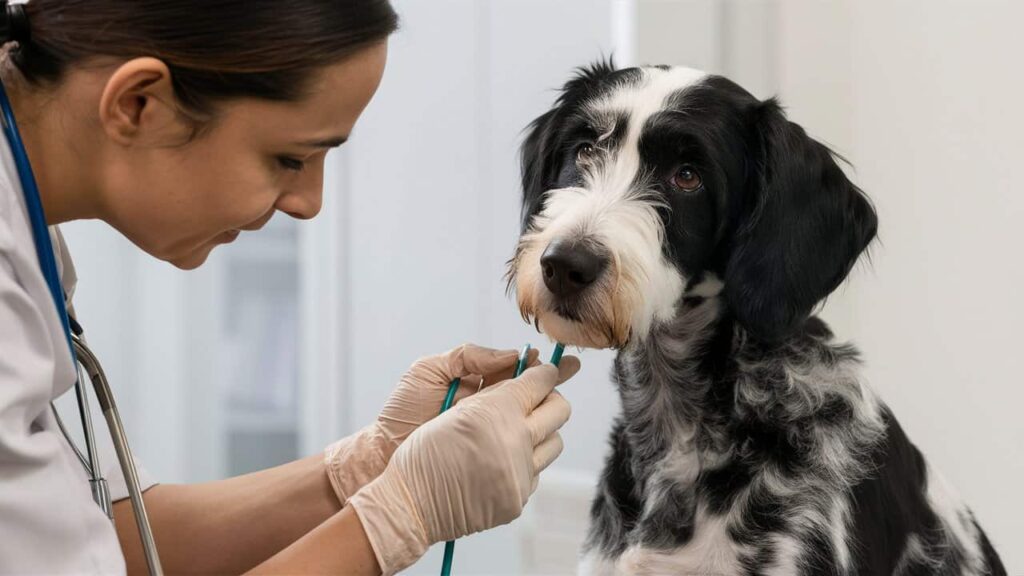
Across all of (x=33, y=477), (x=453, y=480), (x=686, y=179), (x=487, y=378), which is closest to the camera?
(x=33, y=477)

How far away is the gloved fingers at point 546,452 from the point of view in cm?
132

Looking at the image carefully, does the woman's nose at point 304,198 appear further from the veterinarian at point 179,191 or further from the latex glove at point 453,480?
the latex glove at point 453,480

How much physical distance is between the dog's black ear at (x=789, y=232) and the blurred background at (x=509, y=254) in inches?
30.0

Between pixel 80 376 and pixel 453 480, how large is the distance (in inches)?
19.1

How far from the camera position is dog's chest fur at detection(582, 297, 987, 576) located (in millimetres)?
1254

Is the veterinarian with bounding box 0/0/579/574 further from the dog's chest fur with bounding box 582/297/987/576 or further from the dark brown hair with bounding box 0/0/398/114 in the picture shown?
the dog's chest fur with bounding box 582/297/987/576

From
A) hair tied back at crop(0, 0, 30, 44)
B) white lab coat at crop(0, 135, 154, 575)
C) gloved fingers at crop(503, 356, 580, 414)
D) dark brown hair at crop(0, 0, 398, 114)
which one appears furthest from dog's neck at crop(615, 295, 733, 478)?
hair tied back at crop(0, 0, 30, 44)

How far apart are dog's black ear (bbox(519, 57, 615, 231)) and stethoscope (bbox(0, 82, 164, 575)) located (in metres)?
0.62

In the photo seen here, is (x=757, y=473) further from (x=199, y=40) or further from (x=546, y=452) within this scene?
(x=199, y=40)

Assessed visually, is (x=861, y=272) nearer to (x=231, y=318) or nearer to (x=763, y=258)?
(x=763, y=258)

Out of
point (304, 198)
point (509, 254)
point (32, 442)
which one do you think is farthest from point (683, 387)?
point (509, 254)

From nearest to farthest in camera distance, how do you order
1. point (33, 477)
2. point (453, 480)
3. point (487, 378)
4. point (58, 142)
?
1. point (33, 477)
2. point (58, 142)
3. point (453, 480)
4. point (487, 378)

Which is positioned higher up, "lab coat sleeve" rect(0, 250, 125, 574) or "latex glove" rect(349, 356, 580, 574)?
"lab coat sleeve" rect(0, 250, 125, 574)

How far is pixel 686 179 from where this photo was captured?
1.35 m
